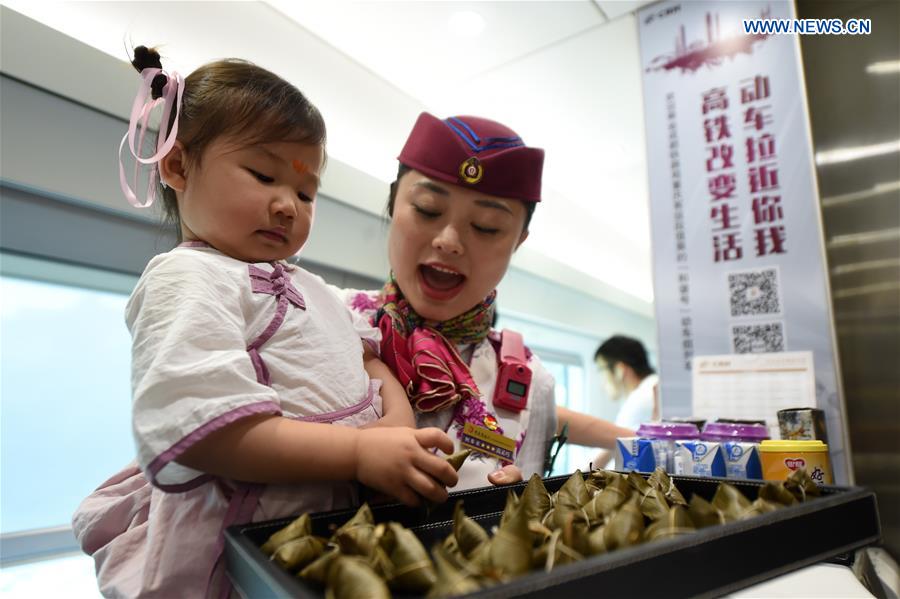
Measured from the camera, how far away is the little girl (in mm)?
475

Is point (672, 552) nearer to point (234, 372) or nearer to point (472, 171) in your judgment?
point (234, 372)

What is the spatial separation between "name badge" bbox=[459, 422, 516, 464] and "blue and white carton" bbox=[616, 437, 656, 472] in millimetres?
251

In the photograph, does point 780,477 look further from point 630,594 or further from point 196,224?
point 196,224

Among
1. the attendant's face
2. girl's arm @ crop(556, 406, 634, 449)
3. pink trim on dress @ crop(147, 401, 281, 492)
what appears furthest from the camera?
girl's arm @ crop(556, 406, 634, 449)

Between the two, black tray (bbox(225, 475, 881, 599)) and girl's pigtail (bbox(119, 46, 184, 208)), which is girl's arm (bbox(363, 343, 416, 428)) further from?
girl's pigtail (bbox(119, 46, 184, 208))

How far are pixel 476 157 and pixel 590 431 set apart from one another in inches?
25.6

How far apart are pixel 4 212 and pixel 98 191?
225 mm

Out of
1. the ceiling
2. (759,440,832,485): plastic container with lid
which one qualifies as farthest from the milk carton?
the ceiling

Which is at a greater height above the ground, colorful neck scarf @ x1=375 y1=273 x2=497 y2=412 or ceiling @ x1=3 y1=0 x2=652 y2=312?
ceiling @ x1=3 y1=0 x2=652 y2=312

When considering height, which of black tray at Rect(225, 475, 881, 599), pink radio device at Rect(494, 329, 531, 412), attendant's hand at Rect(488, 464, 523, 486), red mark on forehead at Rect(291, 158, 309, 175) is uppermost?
red mark on forehead at Rect(291, 158, 309, 175)

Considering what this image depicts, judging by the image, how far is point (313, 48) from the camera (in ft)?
6.54

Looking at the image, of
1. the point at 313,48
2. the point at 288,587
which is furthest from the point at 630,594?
the point at 313,48

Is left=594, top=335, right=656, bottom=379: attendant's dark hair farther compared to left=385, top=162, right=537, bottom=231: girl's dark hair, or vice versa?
left=594, top=335, right=656, bottom=379: attendant's dark hair

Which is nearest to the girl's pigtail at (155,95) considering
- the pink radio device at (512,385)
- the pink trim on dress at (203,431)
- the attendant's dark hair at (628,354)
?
the pink trim on dress at (203,431)
